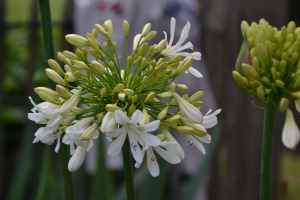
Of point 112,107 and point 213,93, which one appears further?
point 213,93

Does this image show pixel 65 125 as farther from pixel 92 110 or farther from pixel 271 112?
pixel 271 112

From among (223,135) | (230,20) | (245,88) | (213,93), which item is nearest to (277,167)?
(223,135)

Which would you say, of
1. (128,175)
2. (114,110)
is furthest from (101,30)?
(128,175)

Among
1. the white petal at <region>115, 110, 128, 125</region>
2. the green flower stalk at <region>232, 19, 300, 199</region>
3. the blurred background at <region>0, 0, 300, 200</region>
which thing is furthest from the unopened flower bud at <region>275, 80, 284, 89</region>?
the blurred background at <region>0, 0, 300, 200</region>

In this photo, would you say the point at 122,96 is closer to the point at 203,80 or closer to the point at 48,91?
the point at 48,91

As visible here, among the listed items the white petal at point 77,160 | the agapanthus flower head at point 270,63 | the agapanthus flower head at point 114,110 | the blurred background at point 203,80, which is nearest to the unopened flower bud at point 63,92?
the agapanthus flower head at point 114,110

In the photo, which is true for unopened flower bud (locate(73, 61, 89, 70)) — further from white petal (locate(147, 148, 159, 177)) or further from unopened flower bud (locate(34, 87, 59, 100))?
white petal (locate(147, 148, 159, 177))
